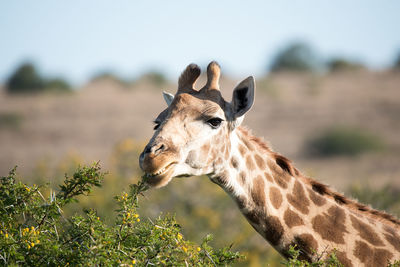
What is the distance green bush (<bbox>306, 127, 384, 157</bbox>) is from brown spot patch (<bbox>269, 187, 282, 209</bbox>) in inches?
1060

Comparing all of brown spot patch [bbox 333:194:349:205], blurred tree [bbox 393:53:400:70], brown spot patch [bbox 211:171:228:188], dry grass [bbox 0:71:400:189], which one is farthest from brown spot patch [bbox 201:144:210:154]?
blurred tree [bbox 393:53:400:70]

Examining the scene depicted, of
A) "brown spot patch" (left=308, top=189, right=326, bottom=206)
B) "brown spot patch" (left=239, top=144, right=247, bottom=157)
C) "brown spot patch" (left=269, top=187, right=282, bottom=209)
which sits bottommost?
"brown spot patch" (left=269, top=187, right=282, bottom=209)

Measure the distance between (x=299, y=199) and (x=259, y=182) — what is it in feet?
1.58

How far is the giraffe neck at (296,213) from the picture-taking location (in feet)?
15.6

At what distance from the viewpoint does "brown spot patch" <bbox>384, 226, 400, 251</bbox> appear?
4.84 metres

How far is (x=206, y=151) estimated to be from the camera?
4.95m

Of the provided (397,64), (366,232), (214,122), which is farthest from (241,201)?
(397,64)

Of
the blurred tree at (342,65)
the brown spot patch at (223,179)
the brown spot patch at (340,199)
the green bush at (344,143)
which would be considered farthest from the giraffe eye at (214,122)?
the blurred tree at (342,65)

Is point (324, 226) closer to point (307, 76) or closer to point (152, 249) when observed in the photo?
point (152, 249)

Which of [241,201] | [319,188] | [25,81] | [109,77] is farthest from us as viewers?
Result: [109,77]

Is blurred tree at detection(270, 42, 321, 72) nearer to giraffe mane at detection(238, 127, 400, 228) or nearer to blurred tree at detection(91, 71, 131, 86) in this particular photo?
blurred tree at detection(91, 71, 131, 86)

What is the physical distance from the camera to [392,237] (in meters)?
4.92

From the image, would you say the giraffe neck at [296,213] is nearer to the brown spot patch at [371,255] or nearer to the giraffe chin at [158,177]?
the brown spot patch at [371,255]

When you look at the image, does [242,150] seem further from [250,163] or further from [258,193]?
[258,193]
